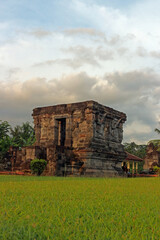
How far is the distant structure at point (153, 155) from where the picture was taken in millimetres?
31922

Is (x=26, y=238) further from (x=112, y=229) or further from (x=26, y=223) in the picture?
(x=112, y=229)

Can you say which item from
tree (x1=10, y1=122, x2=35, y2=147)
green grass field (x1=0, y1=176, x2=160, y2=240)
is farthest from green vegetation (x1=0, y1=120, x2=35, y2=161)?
green grass field (x1=0, y1=176, x2=160, y2=240)

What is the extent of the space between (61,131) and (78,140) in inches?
114

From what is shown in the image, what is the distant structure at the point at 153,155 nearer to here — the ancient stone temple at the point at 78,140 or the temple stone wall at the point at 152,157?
the temple stone wall at the point at 152,157

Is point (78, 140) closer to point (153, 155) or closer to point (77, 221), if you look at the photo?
point (153, 155)

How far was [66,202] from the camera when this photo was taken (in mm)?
4891

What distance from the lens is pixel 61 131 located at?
2328 centimetres

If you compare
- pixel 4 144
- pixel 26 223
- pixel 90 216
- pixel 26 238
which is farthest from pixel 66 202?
pixel 4 144

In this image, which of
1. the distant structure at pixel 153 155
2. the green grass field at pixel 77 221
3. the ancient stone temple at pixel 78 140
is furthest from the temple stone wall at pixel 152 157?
the green grass field at pixel 77 221

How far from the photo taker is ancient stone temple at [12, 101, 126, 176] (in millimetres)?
18781

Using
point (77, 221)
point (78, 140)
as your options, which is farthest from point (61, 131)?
point (77, 221)

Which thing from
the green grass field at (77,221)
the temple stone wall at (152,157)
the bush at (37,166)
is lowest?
the green grass field at (77,221)

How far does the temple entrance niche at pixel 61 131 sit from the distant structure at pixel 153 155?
12.6 meters

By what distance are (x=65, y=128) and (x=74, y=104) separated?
7.71 ft
